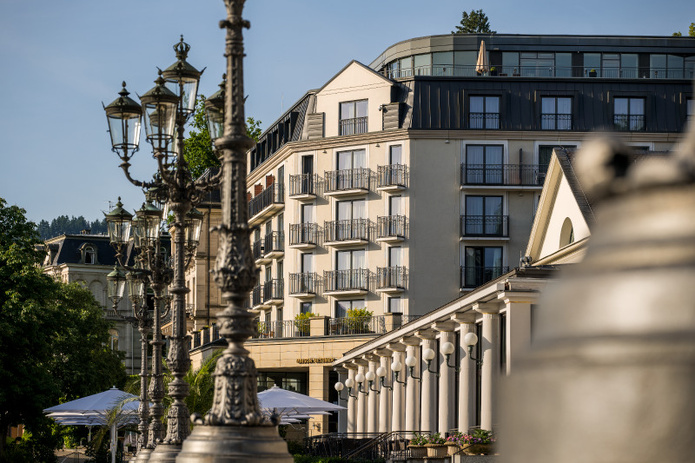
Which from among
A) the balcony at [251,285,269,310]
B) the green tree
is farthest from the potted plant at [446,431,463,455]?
the green tree

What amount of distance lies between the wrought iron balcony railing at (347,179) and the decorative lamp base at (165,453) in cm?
4680

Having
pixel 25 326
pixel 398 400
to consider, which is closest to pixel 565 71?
pixel 398 400

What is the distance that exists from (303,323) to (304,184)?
8049 mm

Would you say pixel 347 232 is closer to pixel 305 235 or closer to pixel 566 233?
pixel 305 235

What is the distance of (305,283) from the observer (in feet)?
208

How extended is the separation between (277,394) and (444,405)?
524 centimetres

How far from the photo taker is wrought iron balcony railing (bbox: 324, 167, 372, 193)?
6212 centimetres

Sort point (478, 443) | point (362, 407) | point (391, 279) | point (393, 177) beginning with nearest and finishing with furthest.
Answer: point (478, 443), point (362, 407), point (391, 279), point (393, 177)

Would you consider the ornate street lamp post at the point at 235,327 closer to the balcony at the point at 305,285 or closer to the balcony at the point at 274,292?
the balcony at the point at 305,285

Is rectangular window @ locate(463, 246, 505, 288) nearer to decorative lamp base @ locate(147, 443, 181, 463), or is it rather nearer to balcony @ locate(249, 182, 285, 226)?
balcony @ locate(249, 182, 285, 226)

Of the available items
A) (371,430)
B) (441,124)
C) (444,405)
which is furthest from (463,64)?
(444,405)

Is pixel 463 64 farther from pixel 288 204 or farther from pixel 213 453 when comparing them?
pixel 213 453

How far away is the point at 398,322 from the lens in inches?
2250

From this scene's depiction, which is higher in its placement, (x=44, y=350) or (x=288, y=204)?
(x=288, y=204)
